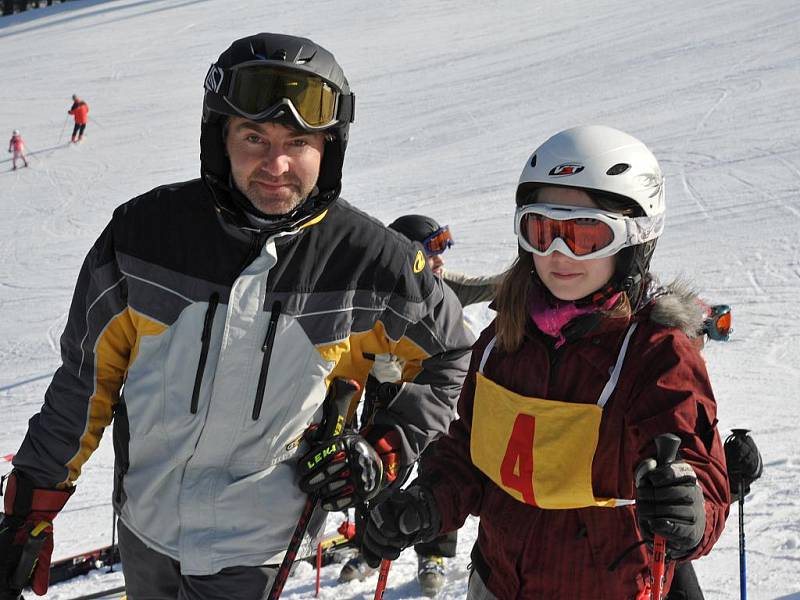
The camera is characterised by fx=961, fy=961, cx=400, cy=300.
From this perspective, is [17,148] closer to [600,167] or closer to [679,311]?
[600,167]

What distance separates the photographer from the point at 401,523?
8.32ft

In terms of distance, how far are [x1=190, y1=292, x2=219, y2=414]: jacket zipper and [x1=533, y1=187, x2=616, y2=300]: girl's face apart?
2.97ft

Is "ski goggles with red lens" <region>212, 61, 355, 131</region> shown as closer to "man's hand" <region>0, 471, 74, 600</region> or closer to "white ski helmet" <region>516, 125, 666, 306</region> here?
"white ski helmet" <region>516, 125, 666, 306</region>

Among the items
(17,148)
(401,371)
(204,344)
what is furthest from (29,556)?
(17,148)

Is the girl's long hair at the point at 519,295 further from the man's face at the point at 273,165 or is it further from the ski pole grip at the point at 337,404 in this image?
the man's face at the point at 273,165

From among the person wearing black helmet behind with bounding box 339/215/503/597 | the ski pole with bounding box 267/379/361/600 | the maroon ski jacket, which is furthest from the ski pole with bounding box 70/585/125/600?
the maroon ski jacket

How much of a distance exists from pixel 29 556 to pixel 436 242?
347 cm

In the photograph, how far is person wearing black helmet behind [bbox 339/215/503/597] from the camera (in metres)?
2.99

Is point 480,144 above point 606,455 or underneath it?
underneath

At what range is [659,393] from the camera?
2.22 meters

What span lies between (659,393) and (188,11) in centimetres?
4150

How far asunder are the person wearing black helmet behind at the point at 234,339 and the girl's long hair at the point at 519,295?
0.28 m

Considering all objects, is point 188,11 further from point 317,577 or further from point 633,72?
point 317,577

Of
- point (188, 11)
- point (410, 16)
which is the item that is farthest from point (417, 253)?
point (188, 11)
